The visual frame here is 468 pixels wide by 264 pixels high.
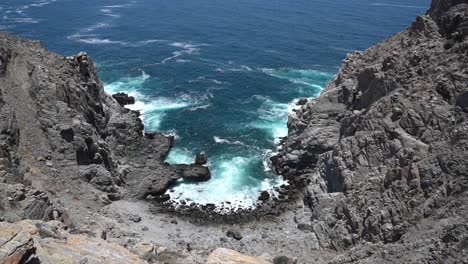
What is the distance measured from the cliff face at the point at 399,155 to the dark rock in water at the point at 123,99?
161ft

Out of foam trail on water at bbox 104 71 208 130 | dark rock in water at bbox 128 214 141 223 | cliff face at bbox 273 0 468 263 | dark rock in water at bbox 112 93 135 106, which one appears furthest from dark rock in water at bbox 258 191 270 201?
dark rock in water at bbox 112 93 135 106

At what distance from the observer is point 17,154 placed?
A: 6116cm

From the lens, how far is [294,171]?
8725 cm

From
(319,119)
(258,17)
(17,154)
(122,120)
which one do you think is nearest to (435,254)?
(319,119)

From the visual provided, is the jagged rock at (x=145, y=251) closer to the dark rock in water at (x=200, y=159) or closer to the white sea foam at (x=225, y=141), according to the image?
the dark rock in water at (x=200, y=159)

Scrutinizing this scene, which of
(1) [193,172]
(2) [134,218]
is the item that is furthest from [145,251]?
(1) [193,172]

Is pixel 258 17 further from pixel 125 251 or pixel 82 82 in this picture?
pixel 125 251

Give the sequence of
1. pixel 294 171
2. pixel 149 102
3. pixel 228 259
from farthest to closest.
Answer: pixel 149 102
pixel 294 171
pixel 228 259

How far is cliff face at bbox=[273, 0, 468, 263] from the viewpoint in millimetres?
49312

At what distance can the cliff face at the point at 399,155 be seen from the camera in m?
49.3

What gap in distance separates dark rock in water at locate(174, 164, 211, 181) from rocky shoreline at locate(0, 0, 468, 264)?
0.88 ft

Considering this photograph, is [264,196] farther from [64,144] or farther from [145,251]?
[145,251]

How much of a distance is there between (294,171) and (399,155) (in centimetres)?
3070

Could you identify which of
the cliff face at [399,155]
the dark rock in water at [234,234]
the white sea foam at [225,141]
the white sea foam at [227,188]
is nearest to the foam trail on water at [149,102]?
the white sea foam at [225,141]
